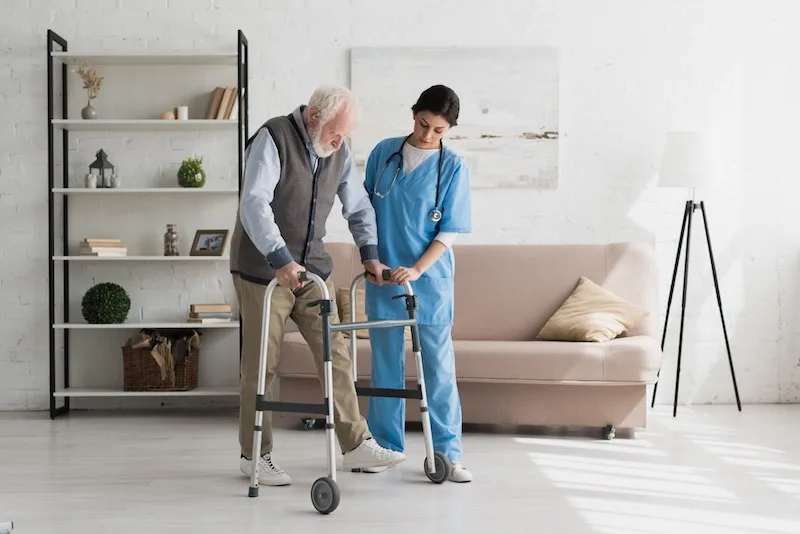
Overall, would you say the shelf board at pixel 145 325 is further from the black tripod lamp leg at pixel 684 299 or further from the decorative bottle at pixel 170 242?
the black tripod lamp leg at pixel 684 299

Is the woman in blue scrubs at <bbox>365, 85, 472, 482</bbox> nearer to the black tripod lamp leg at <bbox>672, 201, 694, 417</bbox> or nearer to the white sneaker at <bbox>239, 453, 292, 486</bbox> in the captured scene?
the white sneaker at <bbox>239, 453, 292, 486</bbox>

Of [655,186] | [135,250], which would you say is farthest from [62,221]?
[655,186]

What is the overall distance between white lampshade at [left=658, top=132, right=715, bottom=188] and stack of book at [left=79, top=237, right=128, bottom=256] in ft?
9.38

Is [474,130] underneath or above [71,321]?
above

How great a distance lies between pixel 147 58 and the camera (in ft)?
17.0

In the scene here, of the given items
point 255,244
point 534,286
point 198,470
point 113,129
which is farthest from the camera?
point 113,129

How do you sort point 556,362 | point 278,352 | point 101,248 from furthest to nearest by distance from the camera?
point 101,248 < point 556,362 < point 278,352

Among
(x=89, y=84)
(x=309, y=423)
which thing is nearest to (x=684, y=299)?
(x=309, y=423)

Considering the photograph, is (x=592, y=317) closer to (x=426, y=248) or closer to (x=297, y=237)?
(x=426, y=248)

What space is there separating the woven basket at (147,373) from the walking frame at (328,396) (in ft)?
6.31

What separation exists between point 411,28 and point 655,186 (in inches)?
62.5

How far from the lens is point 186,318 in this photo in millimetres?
5422

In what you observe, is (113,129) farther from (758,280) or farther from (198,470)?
(758,280)

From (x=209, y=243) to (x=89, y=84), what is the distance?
3.40 feet
